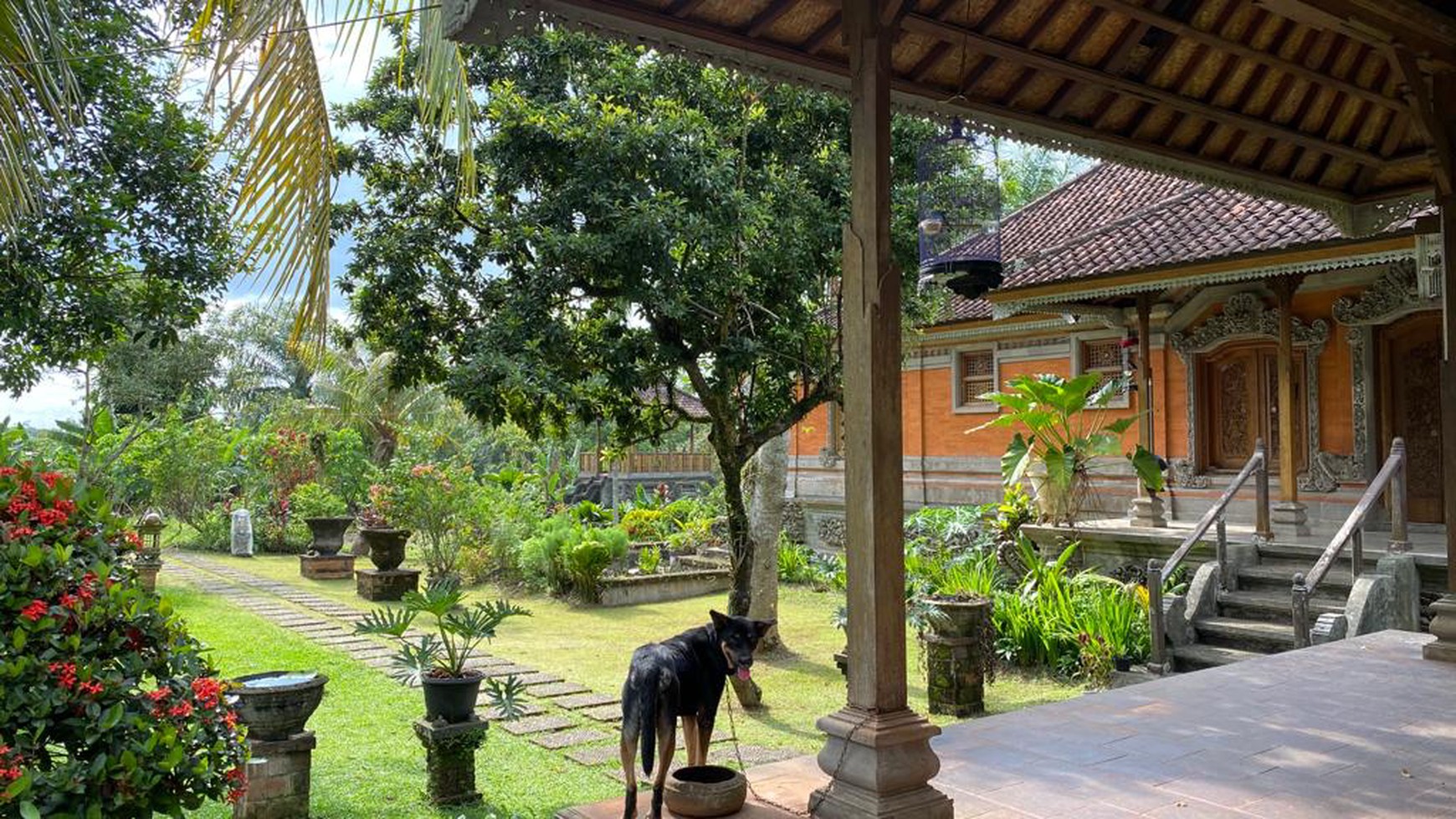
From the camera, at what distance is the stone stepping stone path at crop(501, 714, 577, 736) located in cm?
769

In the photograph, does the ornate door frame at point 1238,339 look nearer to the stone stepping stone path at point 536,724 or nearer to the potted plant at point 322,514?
the stone stepping stone path at point 536,724

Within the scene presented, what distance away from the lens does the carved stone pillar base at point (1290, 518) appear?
448 inches

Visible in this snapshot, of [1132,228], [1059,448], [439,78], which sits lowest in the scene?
[1059,448]

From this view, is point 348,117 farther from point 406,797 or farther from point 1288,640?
point 1288,640

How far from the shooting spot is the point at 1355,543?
8.88 metres

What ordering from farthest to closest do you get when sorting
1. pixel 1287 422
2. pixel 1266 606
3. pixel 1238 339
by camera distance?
pixel 1238 339
pixel 1287 422
pixel 1266 606

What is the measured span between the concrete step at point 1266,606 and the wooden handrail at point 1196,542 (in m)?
0.20

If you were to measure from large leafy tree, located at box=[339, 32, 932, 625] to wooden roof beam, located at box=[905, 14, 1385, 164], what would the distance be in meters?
3.21

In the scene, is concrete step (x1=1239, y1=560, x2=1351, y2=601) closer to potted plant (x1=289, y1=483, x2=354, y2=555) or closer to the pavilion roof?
the pavilion roof

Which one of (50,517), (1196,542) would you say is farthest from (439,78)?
(1196,542)

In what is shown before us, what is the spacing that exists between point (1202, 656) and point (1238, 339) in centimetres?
589

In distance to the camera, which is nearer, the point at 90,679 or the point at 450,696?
the point at 90,679

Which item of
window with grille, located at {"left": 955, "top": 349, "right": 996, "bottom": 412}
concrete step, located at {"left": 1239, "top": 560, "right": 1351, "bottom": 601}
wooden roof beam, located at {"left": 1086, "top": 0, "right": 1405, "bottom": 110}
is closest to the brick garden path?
wooden roof beam, located at {"left": 1086, "top": 0, "right": 1405, "bottom": 110}

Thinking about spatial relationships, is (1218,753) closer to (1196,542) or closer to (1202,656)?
(1202,656)
